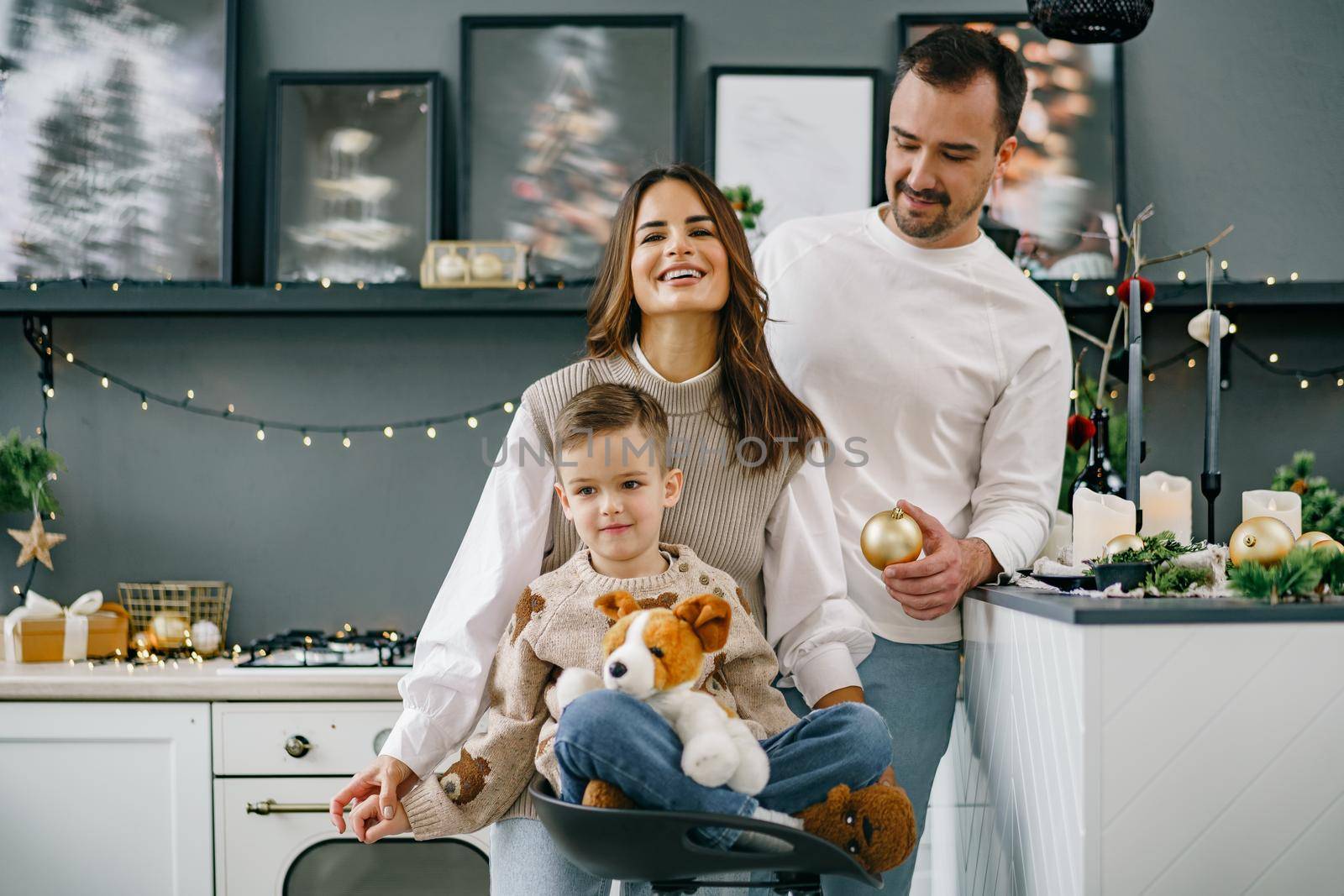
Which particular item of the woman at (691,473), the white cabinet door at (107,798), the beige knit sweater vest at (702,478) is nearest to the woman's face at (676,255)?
the woman at (691,473)

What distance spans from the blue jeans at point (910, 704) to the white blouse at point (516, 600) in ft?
0.20

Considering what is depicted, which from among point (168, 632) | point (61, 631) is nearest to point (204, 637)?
point (168, 632)

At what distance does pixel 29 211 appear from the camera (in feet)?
8.28

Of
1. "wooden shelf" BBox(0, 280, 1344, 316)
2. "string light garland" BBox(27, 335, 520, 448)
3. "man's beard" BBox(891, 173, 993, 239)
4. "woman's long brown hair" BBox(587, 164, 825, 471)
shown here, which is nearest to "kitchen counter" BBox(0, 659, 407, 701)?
"string light garland" BBox(27, 335, 520, 448)

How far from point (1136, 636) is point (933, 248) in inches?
30.5

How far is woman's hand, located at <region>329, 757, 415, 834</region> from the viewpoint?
4.11 feet

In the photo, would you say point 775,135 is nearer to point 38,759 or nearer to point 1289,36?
point 1289,36

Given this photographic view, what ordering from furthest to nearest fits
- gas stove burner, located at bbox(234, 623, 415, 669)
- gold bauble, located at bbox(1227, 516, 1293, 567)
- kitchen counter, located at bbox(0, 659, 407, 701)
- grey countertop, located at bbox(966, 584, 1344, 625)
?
gas stove burner, located at bbox(234, 623, 415, 669), kitchen counter, located at bbox(0, 659, 407, 701), gold bauble, located at bbox(1227, 516, 1293, 567), grey countertop, located at bbox(966, 584, 1344, 625)

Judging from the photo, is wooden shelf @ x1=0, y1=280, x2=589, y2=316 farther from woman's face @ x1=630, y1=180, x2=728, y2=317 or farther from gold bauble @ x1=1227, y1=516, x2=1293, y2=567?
gold bauble @ x1=1227, y1=516, x2=1293, y2=567

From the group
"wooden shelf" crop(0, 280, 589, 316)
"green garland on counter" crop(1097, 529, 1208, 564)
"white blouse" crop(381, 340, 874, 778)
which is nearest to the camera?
"green garland on counter" crop(1097, 529, 1208, 564)

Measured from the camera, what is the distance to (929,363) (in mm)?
1560

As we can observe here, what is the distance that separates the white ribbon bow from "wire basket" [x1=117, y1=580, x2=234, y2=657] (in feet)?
0.38

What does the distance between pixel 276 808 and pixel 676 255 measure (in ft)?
4.53

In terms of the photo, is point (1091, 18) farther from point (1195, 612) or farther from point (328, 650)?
point (328, 650)
